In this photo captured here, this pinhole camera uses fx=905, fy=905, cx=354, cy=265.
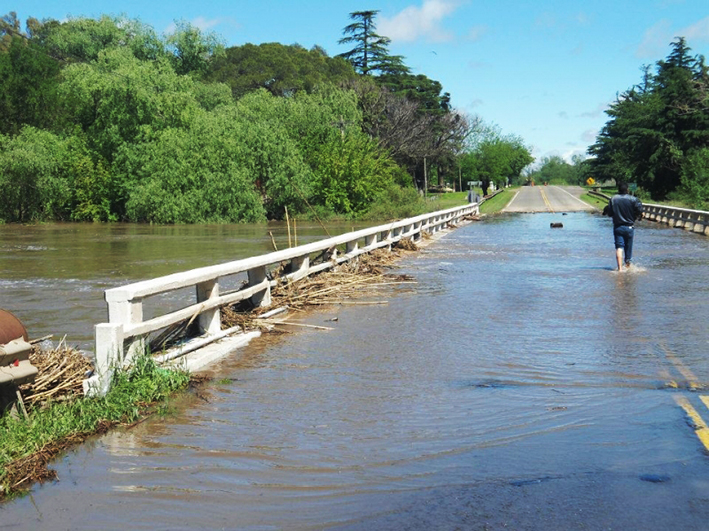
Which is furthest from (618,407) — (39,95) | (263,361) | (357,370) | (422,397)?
(39,95)

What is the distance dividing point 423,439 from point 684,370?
12.3 feet

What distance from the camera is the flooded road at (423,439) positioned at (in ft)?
17.3

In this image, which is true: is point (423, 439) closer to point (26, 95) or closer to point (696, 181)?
point (696, 181)

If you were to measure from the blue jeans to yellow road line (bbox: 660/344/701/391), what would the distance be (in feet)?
31.0

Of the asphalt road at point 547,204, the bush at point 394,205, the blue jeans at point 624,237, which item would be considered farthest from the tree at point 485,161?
the blue jeans at point 624,237

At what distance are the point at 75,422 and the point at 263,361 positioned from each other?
327 centimetres

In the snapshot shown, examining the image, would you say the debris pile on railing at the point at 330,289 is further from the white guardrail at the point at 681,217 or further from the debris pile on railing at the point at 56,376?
the white guardrail at the point at 681,217

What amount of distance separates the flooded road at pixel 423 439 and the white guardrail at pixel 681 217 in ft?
79.2

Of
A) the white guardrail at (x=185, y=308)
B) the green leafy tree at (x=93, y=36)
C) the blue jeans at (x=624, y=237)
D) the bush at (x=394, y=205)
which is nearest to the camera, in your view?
the white guardrail at (x=185, y=308)

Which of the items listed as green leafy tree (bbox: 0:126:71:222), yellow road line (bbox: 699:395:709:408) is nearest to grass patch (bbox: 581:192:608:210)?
green leafy tree (bbox: 0:126:71:222)

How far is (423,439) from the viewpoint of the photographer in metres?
6.79

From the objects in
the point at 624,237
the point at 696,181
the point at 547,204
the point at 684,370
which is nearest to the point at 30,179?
the point at 547,204

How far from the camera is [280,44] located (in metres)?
110

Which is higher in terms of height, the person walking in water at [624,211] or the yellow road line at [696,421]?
the person walking in water at [624,211]
